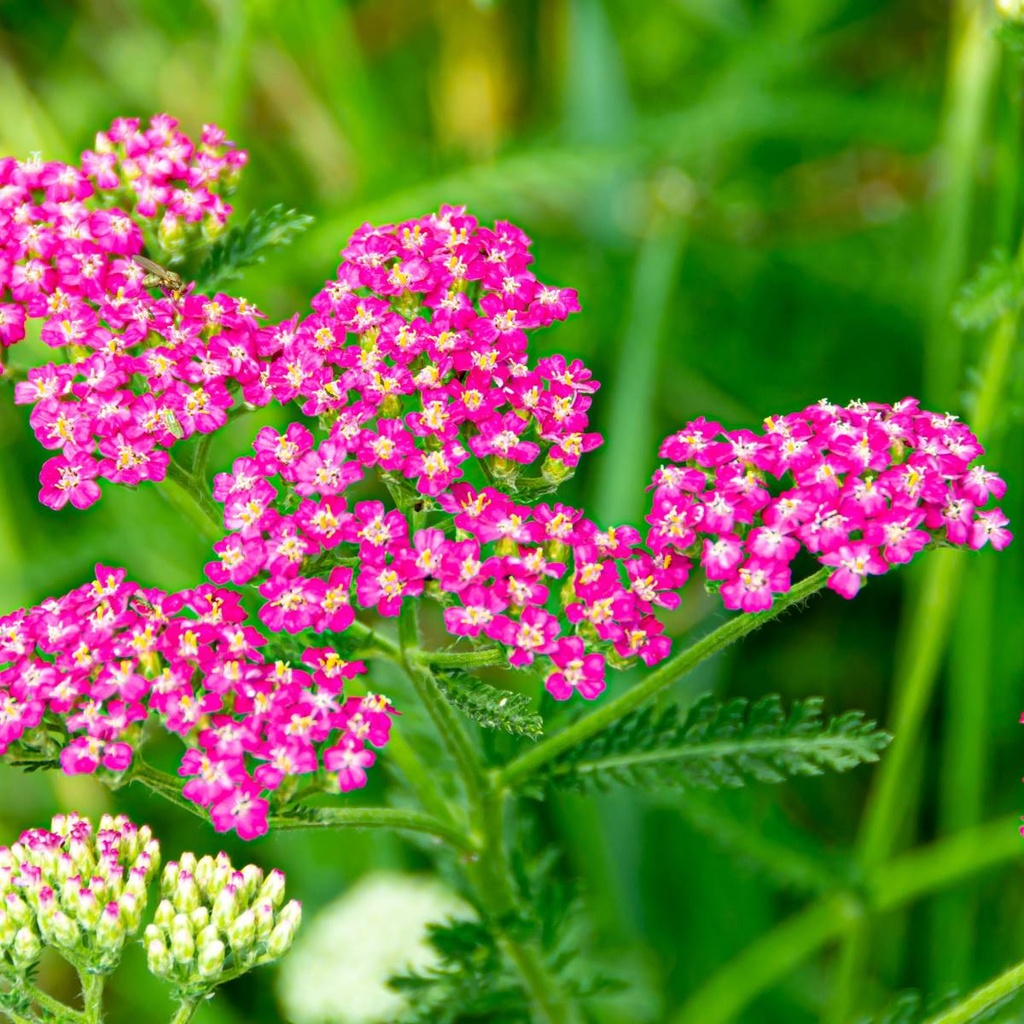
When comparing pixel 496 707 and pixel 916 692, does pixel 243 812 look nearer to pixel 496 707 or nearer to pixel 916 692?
pixel 496 707

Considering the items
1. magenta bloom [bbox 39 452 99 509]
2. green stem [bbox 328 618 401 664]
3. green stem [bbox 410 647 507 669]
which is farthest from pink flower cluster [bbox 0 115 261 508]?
green stem [bbox 410 647 507 669]

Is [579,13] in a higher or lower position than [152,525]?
higher

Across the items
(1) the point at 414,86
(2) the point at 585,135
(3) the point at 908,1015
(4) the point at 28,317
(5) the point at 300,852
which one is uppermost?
(1) the point at 414,86

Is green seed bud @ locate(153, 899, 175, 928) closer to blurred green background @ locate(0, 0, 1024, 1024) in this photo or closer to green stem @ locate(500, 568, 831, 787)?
green stem @ locate(500, 568, 831, 787)

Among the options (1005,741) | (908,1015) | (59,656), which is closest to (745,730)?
(908,1015)

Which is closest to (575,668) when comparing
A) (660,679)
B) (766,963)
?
(660,679)

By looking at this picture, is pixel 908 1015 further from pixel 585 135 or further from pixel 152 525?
pixel 585 135

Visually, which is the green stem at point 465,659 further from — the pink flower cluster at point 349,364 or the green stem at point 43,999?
the green stem at point 43,999
